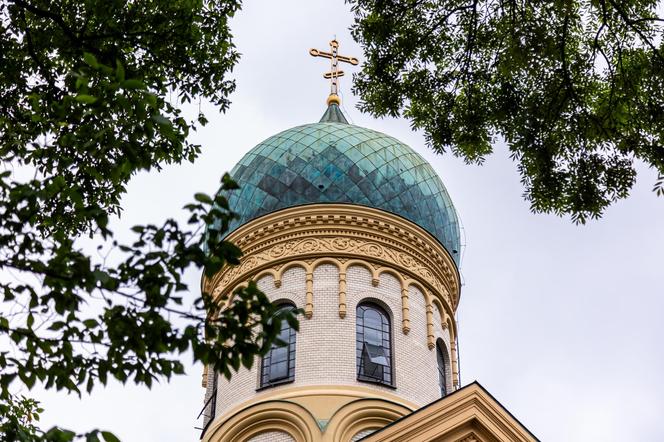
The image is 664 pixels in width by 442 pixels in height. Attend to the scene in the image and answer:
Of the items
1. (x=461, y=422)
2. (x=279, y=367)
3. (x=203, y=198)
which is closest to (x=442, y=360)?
(x=279, y=367)

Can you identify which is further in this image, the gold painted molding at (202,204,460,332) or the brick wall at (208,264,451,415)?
the gold painted molding at (202,204,460,332)

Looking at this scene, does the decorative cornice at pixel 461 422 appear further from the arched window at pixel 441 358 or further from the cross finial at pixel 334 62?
the cross finial at pixel 334 62

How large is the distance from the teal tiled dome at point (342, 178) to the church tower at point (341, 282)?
3 cm

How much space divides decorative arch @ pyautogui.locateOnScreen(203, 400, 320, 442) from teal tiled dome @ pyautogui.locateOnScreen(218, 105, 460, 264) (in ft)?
16.0

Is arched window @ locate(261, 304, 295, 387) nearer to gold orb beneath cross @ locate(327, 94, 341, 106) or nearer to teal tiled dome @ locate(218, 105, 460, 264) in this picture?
teal tiled dome @ locate(218, 105, 460, 264)

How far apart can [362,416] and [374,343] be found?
2047 mm

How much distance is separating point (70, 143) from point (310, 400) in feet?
36.9

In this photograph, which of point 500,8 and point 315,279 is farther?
point 315,279

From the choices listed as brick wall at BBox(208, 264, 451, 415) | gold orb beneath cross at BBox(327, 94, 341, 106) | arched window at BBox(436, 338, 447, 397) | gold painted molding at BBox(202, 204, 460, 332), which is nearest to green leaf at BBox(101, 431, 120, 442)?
brick wall at BBox(208, 264, 451, 415)

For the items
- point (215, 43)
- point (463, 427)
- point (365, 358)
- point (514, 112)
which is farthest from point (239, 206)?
point (514, 112)

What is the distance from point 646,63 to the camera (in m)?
10.1

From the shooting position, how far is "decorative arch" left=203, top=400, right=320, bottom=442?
1766cm

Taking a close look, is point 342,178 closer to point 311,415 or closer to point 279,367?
point 279,367

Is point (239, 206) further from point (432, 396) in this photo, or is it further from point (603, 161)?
point (603, 161)
